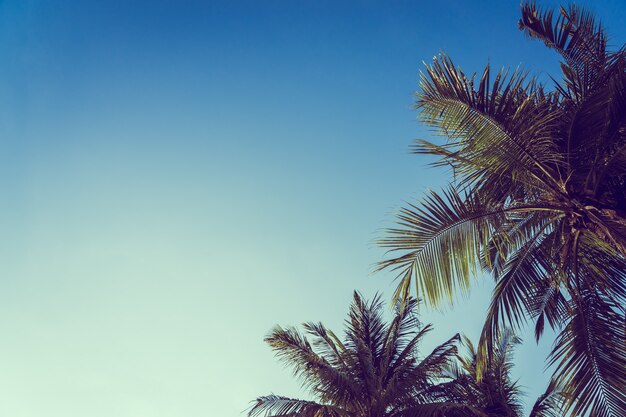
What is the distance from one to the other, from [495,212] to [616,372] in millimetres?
2409

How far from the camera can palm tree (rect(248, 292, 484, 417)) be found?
10812mm

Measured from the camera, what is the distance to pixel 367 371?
11.6m

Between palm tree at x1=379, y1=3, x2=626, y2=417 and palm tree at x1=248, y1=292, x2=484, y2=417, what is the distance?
4.02 metres

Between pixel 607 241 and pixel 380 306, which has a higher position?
pixel 380 306

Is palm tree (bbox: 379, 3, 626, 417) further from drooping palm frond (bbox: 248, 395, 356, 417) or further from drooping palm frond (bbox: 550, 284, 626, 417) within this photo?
drooping palm frond (bbox: 248, 395, 356, 417)

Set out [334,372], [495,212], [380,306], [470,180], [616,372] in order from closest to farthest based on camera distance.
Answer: [616,372] < [495,212] < [470,180] < [334,372] < [380,306]

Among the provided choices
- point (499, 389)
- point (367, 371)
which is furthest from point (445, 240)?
point (499, 389)

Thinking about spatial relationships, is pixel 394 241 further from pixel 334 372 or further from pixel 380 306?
pixel 380 306

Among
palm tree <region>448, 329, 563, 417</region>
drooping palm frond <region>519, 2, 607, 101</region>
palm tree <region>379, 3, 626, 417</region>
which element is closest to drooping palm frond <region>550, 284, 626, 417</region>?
palm tree <region>379, 3, 626, 417</region>

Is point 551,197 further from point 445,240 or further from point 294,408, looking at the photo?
point 294,408

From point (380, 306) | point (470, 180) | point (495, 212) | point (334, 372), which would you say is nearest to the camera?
point (495, 212)

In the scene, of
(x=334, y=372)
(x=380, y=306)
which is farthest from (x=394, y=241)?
(x=380, y=306)

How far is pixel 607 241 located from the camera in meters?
6.00

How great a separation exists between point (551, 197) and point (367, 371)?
6.97 metres
